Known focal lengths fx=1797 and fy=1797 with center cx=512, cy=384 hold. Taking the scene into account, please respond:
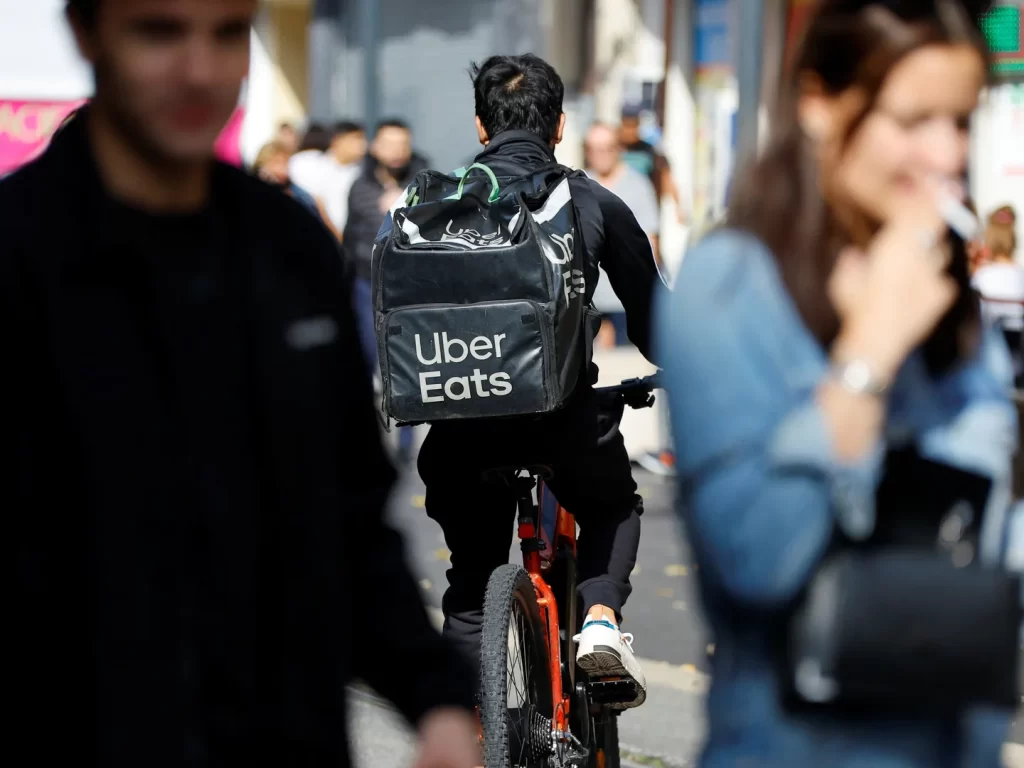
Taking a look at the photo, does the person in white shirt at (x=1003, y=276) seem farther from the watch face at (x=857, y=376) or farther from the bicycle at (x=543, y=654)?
the watch face at (x=857, y=376)

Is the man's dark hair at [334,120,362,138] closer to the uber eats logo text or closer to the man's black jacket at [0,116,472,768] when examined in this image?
the uber eats logo text

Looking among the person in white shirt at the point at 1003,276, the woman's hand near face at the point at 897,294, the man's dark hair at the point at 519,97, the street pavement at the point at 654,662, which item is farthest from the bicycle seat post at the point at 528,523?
the person in white shirt at the point at 1003,276

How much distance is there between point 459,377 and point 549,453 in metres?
0.33

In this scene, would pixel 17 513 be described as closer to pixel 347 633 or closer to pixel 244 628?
pixel 244 628

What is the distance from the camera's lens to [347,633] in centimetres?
201

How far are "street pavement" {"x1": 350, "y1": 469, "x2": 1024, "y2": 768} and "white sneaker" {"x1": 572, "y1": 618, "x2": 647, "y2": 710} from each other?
0.68 feet

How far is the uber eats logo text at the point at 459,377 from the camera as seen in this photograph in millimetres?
4043

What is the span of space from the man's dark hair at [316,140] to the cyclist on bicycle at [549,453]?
9346 millimetres

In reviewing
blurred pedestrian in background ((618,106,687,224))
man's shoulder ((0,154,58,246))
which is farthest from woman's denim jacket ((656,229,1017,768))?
blurred pedestrian in background ((618,106,687,224))

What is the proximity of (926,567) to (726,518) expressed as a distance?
0.21m

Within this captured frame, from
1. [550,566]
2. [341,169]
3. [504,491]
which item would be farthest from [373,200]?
[504,491]

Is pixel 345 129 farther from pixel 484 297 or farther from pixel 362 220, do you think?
pixel 484 297

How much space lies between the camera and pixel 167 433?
1810 millimetres

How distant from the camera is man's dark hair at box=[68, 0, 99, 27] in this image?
1.88 meters
